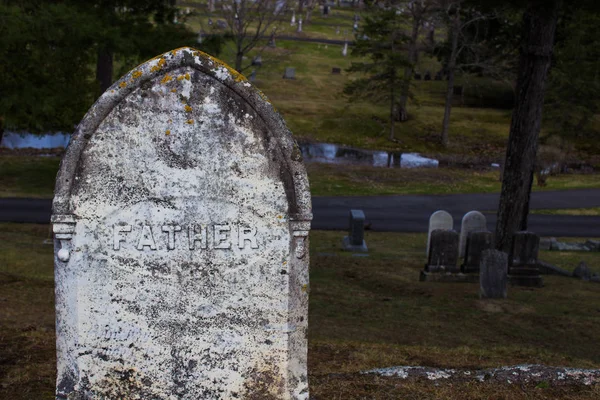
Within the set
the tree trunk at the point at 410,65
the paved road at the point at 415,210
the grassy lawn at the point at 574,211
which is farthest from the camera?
the tree trunk at the point at 410,65

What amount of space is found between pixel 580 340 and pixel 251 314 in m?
6.60

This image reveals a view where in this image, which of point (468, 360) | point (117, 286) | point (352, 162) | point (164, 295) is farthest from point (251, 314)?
point (352, 162)

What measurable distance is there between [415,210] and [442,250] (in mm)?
9295

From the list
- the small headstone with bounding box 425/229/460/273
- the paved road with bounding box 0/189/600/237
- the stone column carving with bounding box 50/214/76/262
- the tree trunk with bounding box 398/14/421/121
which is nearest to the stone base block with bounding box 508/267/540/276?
the small headstone with bounding box 425/229/460/273

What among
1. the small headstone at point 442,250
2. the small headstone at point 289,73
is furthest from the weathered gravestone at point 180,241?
the small headstone at point 289,73

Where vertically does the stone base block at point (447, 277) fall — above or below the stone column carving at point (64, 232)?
below

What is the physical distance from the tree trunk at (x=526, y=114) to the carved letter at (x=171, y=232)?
1054cm

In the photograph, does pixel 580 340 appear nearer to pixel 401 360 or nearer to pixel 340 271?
pixel 401 360

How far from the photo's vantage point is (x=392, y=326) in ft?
32.8

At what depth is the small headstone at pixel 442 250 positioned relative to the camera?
1366cm

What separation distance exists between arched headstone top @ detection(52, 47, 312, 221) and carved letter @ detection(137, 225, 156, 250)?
501mm

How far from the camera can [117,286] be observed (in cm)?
473

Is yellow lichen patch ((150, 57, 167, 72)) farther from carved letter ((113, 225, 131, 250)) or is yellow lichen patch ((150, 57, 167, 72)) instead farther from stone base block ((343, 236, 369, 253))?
stone base block ((343, 236, 369, 253))

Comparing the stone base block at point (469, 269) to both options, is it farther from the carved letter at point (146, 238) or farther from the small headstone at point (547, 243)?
the carved letter at point (146, 238)
